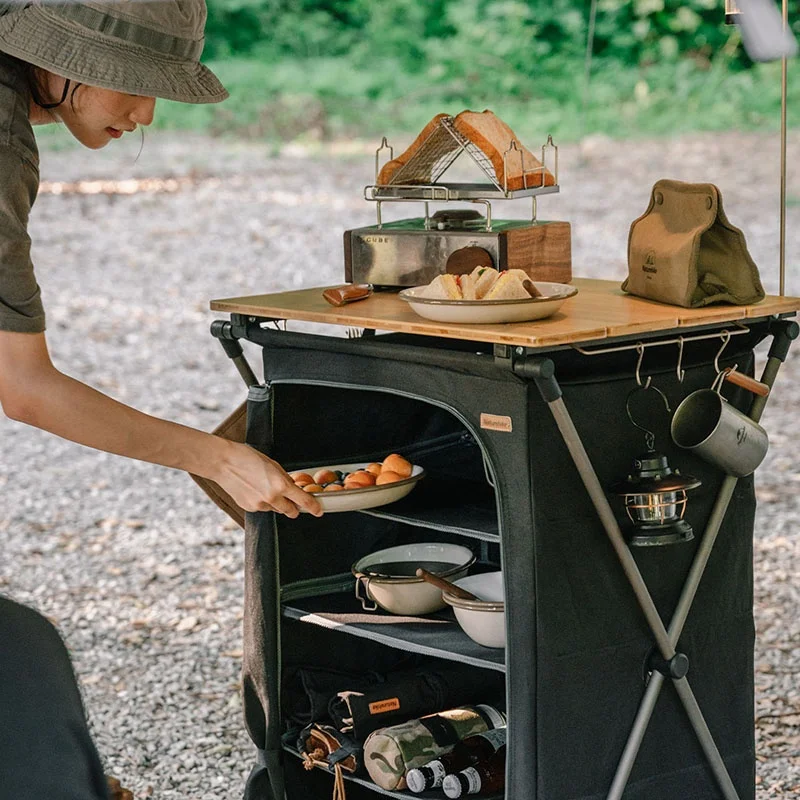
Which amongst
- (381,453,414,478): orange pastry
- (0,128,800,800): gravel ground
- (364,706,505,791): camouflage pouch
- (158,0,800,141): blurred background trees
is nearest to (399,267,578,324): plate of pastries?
(381,453,414,478): orange pastry

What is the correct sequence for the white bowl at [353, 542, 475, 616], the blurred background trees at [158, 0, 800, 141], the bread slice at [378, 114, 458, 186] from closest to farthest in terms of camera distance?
the white bowl at [353, 542, 475, 616] < the bread slice at [378, 114, 458, 186] < the blurred background trees at [158, 0, 800, 141]

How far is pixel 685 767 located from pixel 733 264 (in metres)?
0.84

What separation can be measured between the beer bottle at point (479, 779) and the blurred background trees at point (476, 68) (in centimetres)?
758

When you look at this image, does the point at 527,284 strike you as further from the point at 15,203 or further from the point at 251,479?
the point at 15,203

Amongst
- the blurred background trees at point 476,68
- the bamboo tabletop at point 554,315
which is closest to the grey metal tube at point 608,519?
the bamboo tabletop at point 554,315

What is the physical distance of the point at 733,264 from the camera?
2180 millimetres

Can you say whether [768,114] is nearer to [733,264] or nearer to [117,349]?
[117,349]

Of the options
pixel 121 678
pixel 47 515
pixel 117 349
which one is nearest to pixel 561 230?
pixel 121 678

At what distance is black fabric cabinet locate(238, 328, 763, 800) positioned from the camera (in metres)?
2.04

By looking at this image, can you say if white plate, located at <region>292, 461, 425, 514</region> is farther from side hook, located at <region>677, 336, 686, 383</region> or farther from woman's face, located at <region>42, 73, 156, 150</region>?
woman's face, located at <region>42, 73, 156, 150</region>

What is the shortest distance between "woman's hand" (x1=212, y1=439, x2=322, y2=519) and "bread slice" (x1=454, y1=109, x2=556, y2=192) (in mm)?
681

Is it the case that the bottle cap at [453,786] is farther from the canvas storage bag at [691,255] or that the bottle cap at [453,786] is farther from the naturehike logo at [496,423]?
the canvas storage bag at [691,255]

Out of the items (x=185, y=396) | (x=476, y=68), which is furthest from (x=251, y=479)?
(x=476, y=68)

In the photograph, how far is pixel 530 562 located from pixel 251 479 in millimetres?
447
